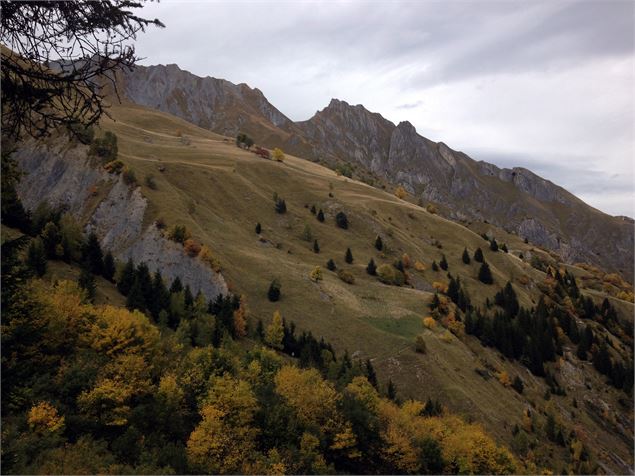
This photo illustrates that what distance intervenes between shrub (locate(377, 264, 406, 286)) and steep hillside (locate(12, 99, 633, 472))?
6.22ft

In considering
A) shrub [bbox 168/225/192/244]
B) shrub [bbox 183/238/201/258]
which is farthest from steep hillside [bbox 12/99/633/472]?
shrub [bbox 183/238/201/258]

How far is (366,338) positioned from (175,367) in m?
39.9

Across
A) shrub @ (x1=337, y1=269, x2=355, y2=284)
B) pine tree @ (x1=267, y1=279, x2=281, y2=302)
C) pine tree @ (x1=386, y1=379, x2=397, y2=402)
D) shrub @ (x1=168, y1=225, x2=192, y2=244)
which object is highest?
shrub @ (x1=168, y1=225, x2=192, y2=244)

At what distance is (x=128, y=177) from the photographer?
94.7 m

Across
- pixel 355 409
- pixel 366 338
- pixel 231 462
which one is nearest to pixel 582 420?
pixel 366 338

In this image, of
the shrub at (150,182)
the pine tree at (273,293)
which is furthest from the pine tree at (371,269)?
the shrub at (150,182)

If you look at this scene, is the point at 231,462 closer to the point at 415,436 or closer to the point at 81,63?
the point at 415,436

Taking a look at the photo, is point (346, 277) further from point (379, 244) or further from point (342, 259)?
point (379, 244)

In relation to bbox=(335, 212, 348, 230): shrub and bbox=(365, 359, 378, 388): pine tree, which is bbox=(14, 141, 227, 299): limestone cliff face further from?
bbox=(335, 212, 348, 230): shrub

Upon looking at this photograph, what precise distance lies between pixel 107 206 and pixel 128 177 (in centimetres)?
789

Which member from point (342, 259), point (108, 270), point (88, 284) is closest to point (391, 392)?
point (88, 284)

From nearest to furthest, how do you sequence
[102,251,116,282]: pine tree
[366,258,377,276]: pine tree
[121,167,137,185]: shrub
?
[102,251,116,282]: pine tree < [121,167,137,185]: shrub < [366,258,377,276]: pine tree

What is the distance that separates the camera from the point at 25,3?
8328mm

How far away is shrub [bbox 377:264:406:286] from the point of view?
9925cm
